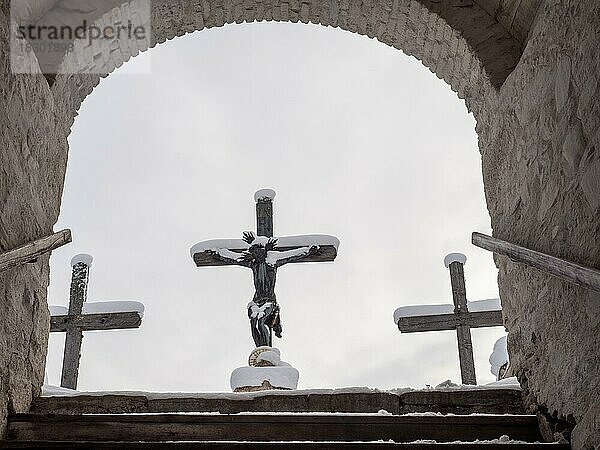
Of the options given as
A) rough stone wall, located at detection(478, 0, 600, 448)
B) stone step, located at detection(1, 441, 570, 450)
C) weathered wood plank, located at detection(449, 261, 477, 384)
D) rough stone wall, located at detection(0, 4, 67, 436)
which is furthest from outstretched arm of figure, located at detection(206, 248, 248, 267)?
stone step, located at detection(1, 441, 570, 450)

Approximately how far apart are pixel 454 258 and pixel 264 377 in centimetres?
330

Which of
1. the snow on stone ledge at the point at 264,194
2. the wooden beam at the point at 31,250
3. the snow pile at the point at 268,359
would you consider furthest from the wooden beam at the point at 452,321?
the wooden beam at the point at 31,250

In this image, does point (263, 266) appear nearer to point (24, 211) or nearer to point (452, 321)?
point (452, 321)

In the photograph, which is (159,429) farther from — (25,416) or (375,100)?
(375,100)

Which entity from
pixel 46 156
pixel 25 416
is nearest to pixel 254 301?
pixel 46 156

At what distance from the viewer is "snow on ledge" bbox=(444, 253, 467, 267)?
794 centimetres

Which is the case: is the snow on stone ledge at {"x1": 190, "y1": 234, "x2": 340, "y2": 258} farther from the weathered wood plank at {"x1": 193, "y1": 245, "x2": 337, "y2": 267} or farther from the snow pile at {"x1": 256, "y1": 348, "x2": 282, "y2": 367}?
the snow pile at {"x1": 256, "y1": 348, "x2": 282, "y2": 367}

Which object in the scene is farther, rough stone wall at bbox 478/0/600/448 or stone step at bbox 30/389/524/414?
stone step at bbox 30/389/524/414

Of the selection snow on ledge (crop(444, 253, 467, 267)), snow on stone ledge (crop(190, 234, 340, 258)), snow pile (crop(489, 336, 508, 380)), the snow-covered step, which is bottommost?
the snow-covered step

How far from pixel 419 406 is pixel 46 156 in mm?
2189

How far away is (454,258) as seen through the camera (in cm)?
794

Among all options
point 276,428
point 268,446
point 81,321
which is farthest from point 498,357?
point 268,446

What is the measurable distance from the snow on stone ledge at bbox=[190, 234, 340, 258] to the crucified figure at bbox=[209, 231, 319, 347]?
45mm

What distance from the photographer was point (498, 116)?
12.1 feet
